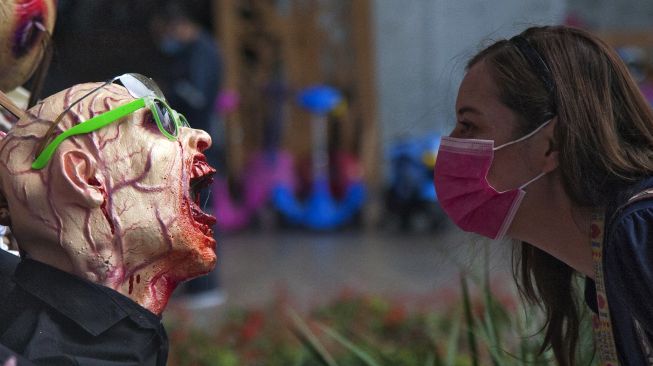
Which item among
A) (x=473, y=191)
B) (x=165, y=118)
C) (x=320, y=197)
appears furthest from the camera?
(x=320, y=197)

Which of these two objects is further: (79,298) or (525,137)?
(525,137)

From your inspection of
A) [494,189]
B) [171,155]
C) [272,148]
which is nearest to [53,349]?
[171,155]

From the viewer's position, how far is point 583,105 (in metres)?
2.21

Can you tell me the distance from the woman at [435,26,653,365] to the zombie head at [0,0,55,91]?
1.00m

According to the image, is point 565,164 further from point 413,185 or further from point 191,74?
point 413,185

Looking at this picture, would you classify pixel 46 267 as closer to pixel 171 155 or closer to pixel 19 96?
pixel 171 155

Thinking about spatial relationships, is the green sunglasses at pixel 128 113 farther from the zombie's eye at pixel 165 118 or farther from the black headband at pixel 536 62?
the black headband at pixel 536 62

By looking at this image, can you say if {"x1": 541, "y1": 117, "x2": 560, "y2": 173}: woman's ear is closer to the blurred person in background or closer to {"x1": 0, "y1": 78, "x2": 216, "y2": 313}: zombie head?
{"x1": 0, "y1": 78, "x2": 216, "y2": 313}: zombie head

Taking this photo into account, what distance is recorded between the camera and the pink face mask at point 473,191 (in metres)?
2.38

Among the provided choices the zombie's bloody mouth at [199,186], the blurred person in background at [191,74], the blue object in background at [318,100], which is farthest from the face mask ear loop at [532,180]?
the blue object in background at [318,100]

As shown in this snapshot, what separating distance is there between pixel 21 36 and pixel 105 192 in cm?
65

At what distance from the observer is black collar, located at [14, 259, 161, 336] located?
5.57ft

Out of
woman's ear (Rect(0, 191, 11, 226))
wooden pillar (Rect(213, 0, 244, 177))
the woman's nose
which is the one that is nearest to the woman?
the woman's nose

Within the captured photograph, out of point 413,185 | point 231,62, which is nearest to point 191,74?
point 231,62
